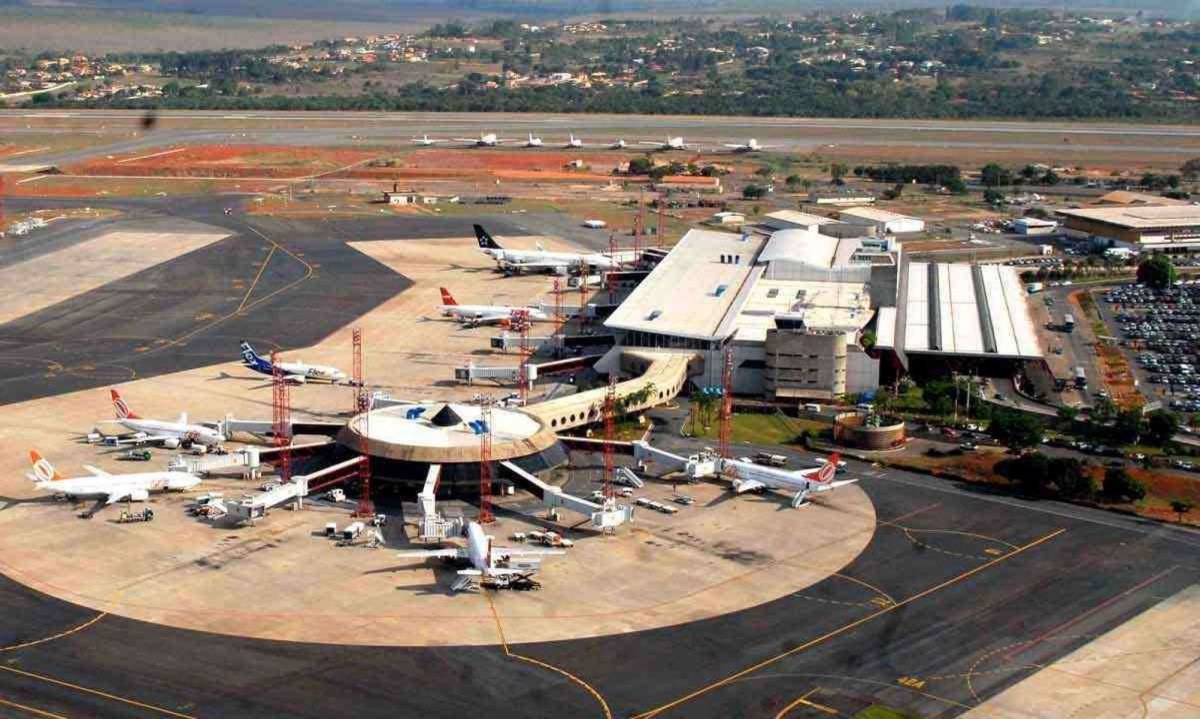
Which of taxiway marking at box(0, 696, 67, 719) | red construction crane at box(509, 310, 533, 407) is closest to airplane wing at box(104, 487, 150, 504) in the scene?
taxiway marking at box(0, 696, 67, 719)

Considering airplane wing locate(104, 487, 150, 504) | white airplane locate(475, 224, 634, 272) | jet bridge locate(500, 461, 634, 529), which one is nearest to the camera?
jet bridge locate(500, 461, 634, 529)

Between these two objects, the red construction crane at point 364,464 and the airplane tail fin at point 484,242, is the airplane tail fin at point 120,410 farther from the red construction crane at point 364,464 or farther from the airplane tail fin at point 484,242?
the airplane tail fin at point 484,242

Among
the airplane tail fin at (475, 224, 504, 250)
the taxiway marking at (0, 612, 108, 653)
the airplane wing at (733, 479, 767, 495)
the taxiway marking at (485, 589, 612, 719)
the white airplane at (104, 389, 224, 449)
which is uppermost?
the airplane tail fin at (475, 224, 504, 250)

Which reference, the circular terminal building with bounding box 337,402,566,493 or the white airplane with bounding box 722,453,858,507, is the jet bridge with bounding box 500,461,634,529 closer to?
the circular terminal building with bounding box 337,402,566,493

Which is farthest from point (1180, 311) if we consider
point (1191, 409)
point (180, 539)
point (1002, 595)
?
point (180, 539)

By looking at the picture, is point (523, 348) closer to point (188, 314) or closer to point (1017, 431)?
point (188, 314)
